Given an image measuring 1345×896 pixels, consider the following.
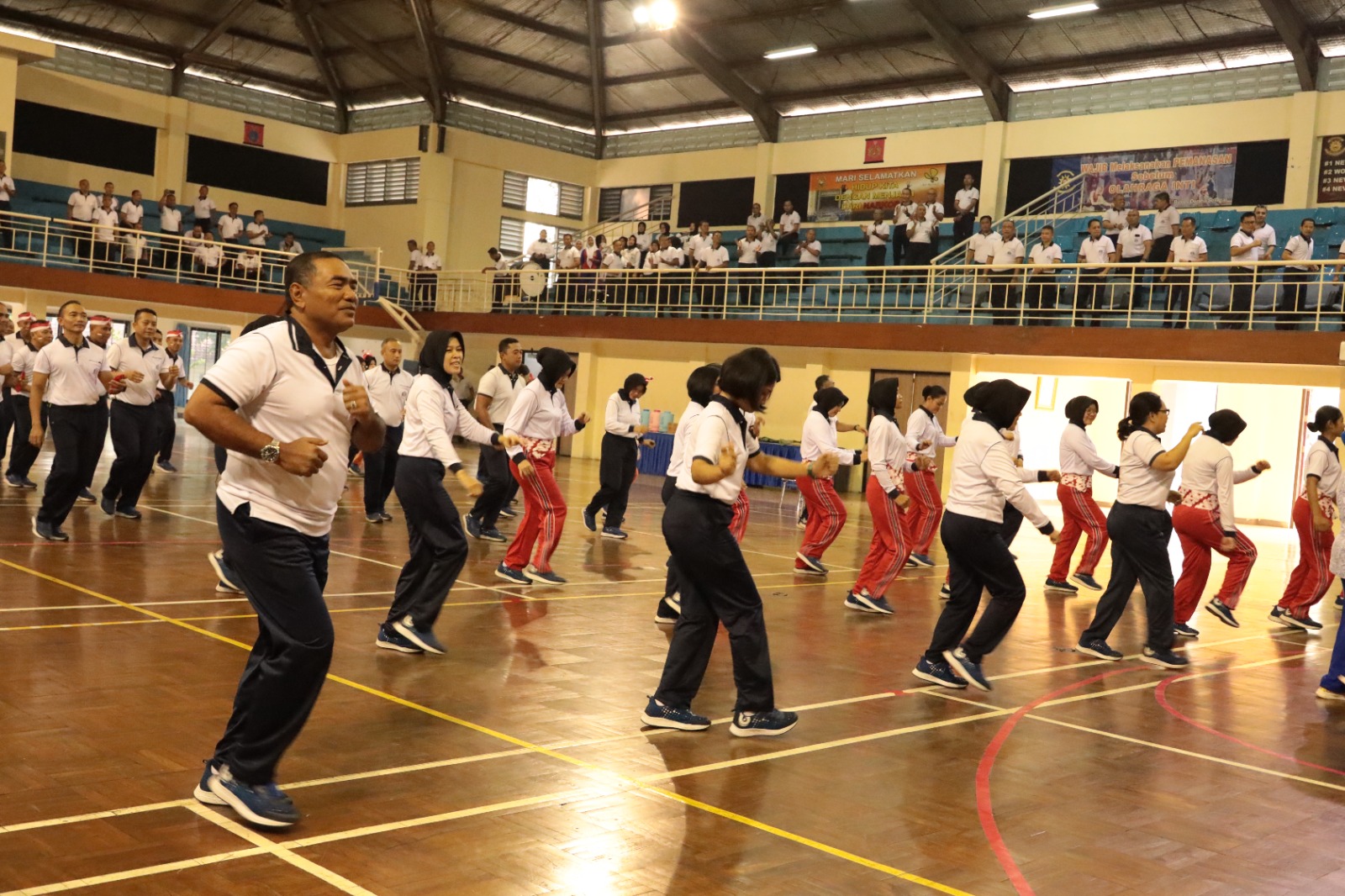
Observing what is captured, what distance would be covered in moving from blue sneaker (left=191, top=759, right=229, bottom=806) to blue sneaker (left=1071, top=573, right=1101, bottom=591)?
9878 mm

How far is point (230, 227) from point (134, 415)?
676 inches

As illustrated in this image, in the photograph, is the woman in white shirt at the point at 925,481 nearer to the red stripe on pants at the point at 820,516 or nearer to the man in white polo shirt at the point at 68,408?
the red stripe on pants at the point at 820,516

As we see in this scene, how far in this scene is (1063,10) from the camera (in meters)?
21.7

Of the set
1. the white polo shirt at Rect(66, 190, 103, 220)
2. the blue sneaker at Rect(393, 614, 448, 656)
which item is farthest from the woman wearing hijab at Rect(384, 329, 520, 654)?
the white polo shirt at Rect(66, 190, 103, 220)

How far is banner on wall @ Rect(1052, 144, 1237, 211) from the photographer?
2206 cm

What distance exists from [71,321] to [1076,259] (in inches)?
694

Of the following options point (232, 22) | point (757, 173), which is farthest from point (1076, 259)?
point (232, 22)

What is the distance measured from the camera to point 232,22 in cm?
2800

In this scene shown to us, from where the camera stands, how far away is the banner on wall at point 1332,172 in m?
20.7

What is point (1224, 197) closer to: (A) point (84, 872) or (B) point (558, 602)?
(B) point (558, 602)

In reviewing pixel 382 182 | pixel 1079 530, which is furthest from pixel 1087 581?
pixel 382 182

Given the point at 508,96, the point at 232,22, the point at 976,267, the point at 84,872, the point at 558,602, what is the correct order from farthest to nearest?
1. the point at 508,96
2. the point at 232,22
3. the point at 976,267
4. the point at 558,602
5. the point at 84,872

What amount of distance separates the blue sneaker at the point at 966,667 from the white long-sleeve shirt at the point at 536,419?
3.50 metres

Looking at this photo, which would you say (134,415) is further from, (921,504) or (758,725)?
(758,725)
